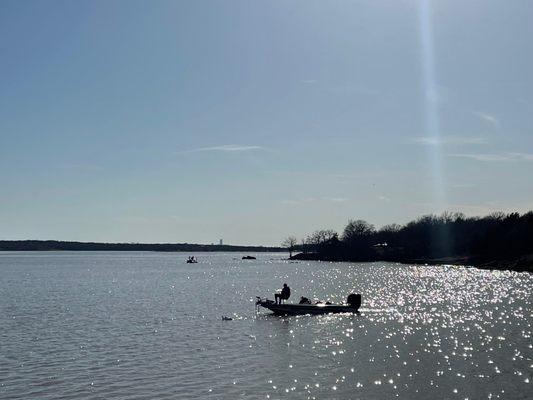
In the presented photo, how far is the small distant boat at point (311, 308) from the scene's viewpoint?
56.1 metres

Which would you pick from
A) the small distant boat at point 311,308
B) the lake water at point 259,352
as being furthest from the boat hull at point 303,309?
the lake water at point 259,352

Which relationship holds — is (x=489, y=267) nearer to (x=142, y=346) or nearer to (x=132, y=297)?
(x=132, y=297)

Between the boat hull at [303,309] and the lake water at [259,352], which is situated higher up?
the boat hull at [303,309]

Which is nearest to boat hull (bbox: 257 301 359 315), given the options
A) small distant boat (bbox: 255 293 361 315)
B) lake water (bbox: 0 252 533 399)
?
small distant boat (bbox: 255 293 361 315)

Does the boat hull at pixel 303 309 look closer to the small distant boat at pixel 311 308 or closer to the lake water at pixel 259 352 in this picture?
the small distant boat at pixel 311 308

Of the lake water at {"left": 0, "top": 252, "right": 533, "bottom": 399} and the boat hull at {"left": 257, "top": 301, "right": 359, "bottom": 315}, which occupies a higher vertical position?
the boat hull at {"left": 257, "top": 301, "right": 359, "bottom": 315}

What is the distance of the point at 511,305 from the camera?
6231 cm

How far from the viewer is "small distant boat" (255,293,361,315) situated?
56.1 metres

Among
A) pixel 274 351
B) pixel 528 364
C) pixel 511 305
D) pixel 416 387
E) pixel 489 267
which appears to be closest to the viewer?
pixel 416 387

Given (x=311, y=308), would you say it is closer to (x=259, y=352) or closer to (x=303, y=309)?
(x=303, y=309)

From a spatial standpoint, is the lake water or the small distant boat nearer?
the lake water

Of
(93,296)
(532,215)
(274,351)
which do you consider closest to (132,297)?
(93,296)

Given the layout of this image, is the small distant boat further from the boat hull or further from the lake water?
the lake water

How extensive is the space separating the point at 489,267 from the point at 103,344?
136 metres
